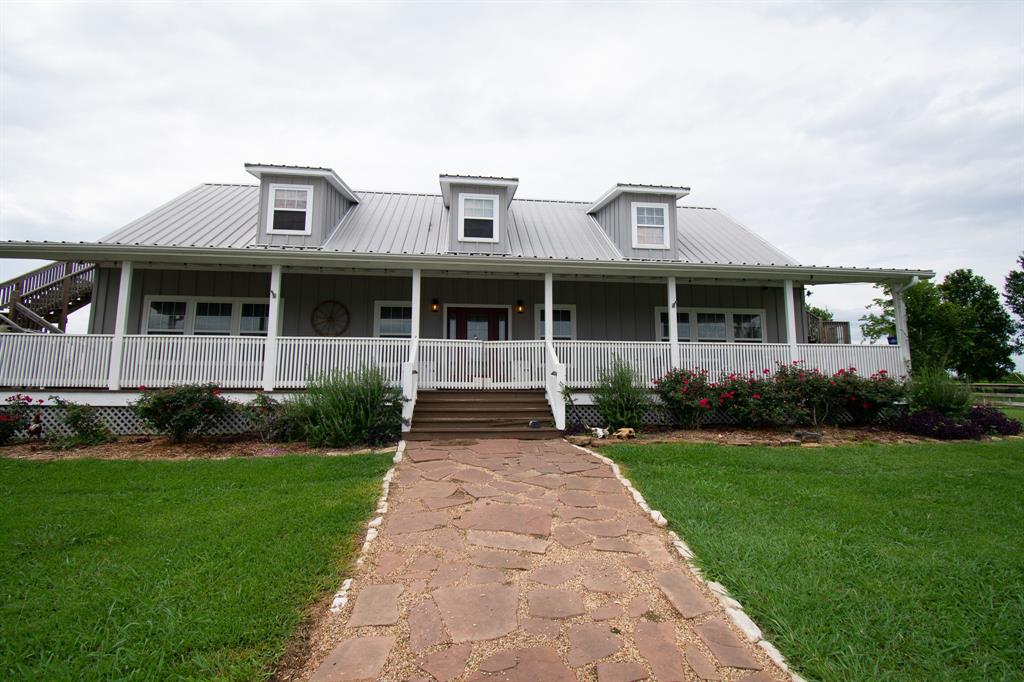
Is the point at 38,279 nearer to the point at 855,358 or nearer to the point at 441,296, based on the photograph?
the point at 441,296

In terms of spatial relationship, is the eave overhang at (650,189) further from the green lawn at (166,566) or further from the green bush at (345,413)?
the green lawn at (166,566)

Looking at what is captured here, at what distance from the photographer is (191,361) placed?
352 inches

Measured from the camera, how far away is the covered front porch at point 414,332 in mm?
8781

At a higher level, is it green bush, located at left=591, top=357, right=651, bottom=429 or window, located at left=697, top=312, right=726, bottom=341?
→ window, located at left=697, top=312, right=726, bottom=341

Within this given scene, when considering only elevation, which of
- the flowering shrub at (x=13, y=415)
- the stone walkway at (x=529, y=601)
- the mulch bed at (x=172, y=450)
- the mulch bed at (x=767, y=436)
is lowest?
the stone walkway at (x=529, y=601)

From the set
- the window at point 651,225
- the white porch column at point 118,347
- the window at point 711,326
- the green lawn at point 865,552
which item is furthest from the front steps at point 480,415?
the white porch column at point 118,347

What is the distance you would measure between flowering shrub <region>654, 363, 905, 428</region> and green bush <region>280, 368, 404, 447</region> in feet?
17.5

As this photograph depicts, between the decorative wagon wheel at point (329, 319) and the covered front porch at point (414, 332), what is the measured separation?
0.03 meters

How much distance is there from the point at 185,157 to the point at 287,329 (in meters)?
7.63

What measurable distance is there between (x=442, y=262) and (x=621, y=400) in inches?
178

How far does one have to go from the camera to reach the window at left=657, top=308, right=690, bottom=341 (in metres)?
12.2

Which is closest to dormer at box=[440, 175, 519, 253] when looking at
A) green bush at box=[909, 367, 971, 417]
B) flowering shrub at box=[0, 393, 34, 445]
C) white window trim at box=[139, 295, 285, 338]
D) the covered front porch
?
the covered front porch

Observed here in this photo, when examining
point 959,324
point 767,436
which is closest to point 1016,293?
point 959,324

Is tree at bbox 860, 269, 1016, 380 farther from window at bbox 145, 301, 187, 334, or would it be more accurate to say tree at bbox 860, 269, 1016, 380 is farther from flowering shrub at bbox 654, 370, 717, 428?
window at bbox 145, 301, 187, 334
